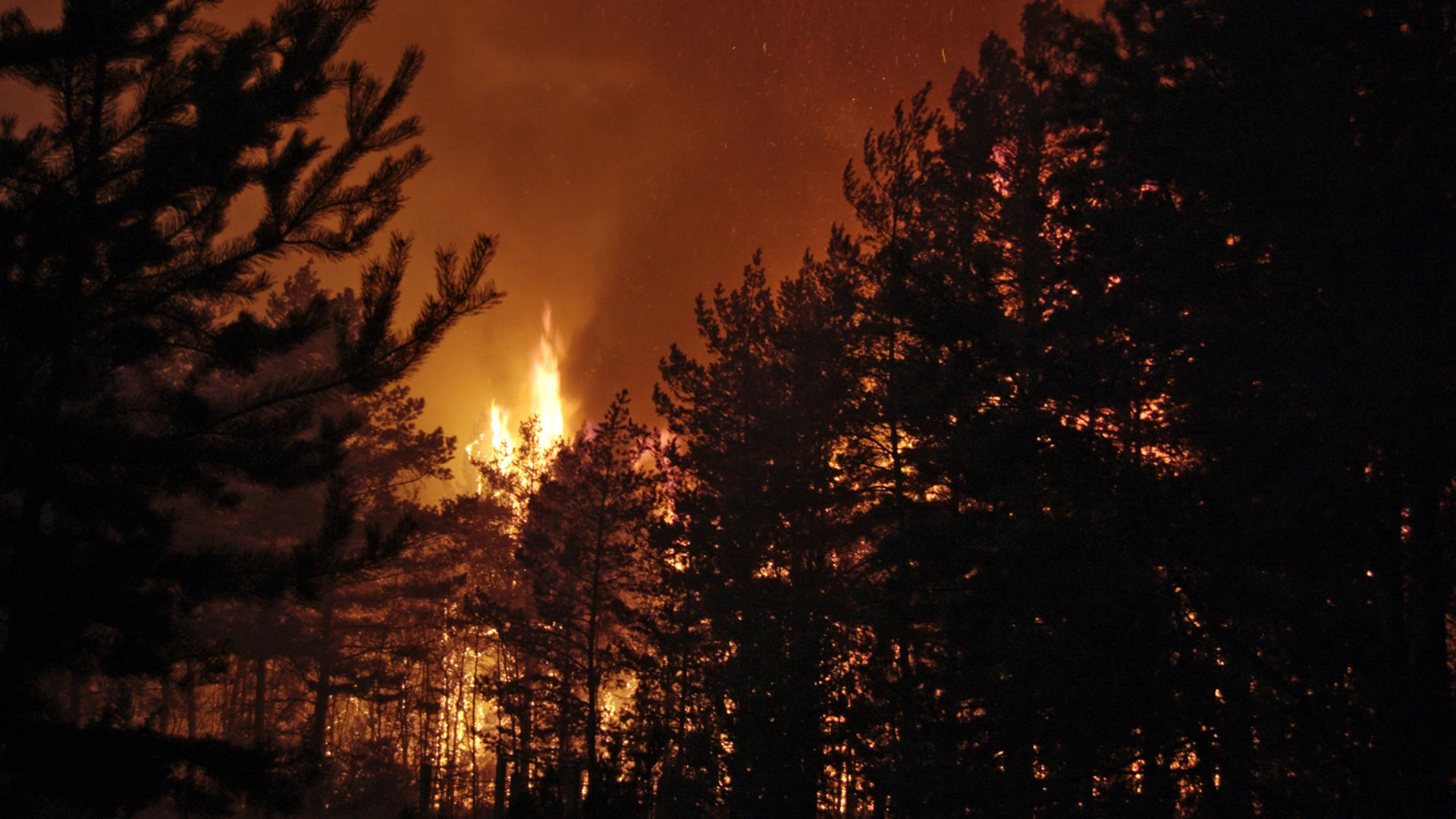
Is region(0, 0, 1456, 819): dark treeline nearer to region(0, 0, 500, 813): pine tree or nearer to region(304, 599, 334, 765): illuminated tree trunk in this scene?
region(0, 0, 500, 813): pine tree

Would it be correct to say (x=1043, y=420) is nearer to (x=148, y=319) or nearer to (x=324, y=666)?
(x=148, y=319)

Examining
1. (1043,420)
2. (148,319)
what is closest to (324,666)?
(148,319)

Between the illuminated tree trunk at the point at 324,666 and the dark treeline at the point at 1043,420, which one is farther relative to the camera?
the illuminated tree trunk at the point at 324,666

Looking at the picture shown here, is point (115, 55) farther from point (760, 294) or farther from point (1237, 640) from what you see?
point (760, 294)

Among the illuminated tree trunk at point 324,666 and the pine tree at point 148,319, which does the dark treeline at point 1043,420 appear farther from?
the illuminated tree trunk at point 324,666

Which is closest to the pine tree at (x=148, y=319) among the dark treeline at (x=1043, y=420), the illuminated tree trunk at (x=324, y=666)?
the dark treeline at (x=1043, y=420)

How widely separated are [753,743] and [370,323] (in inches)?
457

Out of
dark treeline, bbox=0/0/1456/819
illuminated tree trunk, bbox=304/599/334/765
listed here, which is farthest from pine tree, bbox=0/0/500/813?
illuminated tree trunk, bbox=304/599/334/765

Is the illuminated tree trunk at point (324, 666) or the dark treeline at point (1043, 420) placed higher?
the dark treeline at point (1043, 420)

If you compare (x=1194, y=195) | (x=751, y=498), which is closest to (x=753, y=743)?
(x=751, y=498)

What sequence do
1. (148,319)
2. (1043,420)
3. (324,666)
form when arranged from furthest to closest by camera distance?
1. (324,666)
2. (1043,420)
3. (148,319)

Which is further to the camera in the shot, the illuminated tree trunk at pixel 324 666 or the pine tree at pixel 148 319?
the illuminated tree trunk at pixel 324 666

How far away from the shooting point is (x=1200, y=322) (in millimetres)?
7293

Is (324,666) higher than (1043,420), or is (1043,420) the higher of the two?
(1043,420)
